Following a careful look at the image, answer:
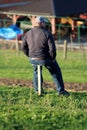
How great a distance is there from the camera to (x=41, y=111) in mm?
8484

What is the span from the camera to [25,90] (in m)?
11.6

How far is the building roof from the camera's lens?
128 feet

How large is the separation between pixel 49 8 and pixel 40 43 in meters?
28.5

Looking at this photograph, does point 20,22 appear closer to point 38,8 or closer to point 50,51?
point 38,8

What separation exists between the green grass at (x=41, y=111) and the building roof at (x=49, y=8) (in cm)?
2793

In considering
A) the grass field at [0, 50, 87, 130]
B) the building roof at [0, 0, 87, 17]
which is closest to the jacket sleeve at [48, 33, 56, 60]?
the grass field at [0, 50, 87, 130]

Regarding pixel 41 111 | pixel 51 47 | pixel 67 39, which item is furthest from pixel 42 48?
pixel 67 39

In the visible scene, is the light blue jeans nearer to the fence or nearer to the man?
the man

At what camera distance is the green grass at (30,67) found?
1925cm

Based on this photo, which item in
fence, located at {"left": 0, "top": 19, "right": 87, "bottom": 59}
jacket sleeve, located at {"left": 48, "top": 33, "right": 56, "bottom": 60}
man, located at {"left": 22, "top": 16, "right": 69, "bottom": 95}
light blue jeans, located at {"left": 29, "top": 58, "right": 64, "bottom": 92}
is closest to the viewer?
jacket sleeve, located at {"left": 48, "top": 33, "right": 56, "bottom": 60}

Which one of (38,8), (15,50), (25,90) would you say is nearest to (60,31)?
(38,8)

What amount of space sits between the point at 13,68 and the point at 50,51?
1230 cm

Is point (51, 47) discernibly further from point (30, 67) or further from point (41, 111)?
point (30, 67)

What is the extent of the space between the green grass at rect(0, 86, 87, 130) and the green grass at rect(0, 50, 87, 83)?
776 cm
